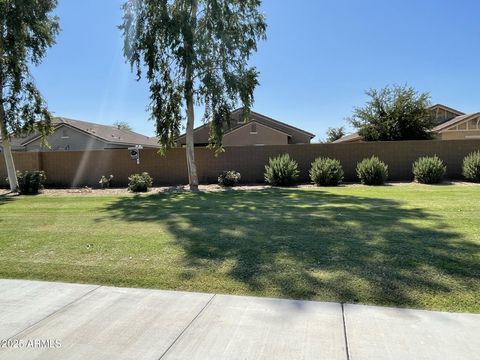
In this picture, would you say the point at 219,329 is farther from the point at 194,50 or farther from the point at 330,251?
the point at 194,50

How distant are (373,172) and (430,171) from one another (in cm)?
247

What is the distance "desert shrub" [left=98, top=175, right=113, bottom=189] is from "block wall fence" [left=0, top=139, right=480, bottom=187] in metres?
0.27

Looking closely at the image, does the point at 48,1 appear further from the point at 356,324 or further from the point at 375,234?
the point at 356,324

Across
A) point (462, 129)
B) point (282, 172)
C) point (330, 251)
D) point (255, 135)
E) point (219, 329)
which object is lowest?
point (219, 329)

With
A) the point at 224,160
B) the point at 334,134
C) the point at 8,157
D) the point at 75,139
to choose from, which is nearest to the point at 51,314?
the point at 224,160

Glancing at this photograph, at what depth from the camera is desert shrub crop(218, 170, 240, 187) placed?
752 inches

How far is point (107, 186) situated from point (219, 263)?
16.3 m

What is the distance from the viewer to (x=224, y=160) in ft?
67.2

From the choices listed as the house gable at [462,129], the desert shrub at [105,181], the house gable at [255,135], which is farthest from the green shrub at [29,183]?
the house gable at [462,129]

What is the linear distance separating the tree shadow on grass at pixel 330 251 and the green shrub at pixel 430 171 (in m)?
8.87

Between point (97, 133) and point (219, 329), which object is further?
point (97, 133)

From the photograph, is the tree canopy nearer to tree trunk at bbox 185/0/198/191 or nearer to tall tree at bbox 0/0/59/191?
tall tree at bbox 0/0/59/191

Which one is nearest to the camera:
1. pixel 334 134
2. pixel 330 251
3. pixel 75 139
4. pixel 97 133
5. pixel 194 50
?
pixel 330 251

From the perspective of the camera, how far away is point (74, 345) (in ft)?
11.4
